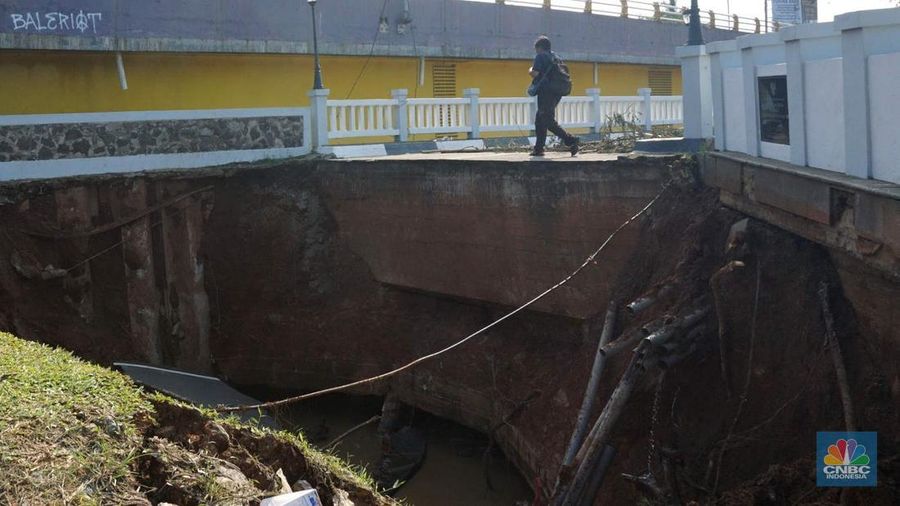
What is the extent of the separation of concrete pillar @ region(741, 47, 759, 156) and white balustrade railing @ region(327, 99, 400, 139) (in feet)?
23.2

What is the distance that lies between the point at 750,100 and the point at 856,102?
239 centimetres

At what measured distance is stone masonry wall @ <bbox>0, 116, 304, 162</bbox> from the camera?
12.3 meters

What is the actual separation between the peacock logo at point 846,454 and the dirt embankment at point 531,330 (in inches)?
5.6

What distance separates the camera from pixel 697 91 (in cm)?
1074

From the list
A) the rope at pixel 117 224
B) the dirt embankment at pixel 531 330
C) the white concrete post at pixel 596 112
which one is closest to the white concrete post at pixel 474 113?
the white concrete post at pixel 596 112

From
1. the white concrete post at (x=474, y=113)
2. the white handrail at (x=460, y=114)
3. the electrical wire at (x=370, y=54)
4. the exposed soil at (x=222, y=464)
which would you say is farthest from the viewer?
the electrical wire at (x=370, y=54)

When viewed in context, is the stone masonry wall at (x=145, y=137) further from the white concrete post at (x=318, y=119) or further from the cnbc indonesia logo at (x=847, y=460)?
the cnbc indonesia logo at (x=847, y=460)

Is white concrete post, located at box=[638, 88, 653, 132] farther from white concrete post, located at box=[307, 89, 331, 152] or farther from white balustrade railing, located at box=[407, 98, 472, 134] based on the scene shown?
white concrete post, located at box=[307, 89, 331, 152]

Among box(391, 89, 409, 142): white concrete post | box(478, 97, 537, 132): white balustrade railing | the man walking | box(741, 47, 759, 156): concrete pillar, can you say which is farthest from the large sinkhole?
box(478, 97, 537, 132): white balustrade railing

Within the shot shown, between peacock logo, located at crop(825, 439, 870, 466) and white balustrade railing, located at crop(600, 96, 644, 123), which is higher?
white balustrade railing, located at crop(600, 96, 644, 123)

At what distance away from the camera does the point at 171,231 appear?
1325 centimetres

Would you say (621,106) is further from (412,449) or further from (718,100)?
(412,449)

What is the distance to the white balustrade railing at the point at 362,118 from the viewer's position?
48.7 feet

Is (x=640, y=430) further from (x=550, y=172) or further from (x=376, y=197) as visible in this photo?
(x=376, y=197)
